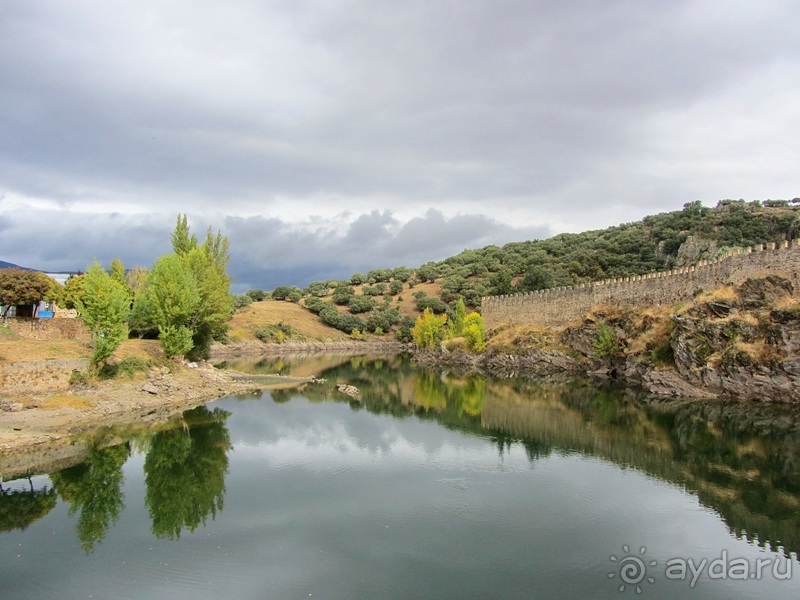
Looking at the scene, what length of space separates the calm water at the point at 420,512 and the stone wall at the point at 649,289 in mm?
11848

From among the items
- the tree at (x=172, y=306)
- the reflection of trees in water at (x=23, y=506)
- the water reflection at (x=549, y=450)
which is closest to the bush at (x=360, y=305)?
the water reflection at (x=549, y=450)

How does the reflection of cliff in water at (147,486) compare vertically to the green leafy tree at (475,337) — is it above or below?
below

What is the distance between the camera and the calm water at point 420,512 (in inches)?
447

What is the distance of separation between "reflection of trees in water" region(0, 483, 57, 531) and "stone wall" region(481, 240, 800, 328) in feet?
128

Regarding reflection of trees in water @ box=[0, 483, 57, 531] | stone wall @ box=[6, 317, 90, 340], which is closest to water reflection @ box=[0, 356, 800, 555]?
reflection of trees in water @ box=[0, 483, 57, 531]

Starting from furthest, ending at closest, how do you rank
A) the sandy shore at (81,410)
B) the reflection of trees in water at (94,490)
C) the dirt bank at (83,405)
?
the dirt bank at (83,405)
the sandy shore at (81,410)
the reflection of trees in water at (94,490)

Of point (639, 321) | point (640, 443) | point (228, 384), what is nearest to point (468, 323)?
point (639, 321)

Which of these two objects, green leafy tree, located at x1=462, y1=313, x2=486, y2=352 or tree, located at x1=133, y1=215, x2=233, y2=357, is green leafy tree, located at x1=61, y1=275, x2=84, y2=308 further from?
green leafy tree, located at x1=462, y1=313, x2=486, y2=352

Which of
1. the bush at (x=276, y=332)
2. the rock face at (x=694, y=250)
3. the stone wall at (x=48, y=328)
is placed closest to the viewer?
the stone wall at (x=48, y=328)

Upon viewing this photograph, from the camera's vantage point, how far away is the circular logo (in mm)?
11227

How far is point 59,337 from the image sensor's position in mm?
36625

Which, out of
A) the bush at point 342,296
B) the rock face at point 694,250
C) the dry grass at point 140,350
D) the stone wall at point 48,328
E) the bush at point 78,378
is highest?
the rock face at point 694,250

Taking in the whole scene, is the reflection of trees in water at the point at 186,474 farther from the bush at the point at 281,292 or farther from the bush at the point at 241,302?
the bush at the point at 281,292

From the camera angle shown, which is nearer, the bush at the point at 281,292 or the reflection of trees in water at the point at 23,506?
the reflection of trees in water at the point at 23,506
